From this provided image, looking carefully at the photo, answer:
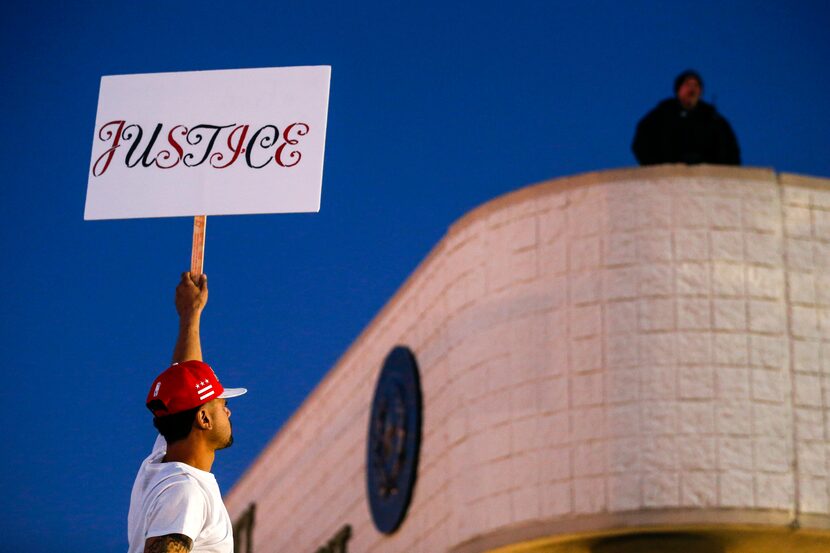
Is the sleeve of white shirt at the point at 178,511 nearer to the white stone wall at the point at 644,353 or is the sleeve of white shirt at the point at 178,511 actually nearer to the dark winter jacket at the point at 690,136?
the white stone wall at the point at 644,353

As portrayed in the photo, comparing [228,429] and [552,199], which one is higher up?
[552,199]

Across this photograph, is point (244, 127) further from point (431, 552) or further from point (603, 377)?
point (431, 552)

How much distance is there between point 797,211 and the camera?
14.3 m

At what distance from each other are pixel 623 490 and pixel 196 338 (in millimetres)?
6910

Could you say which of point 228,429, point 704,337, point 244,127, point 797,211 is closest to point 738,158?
point 797,211

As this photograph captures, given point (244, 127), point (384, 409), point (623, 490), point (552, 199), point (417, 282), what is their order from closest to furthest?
point (244, 127)
point (623, 490)
point (552, 199)
point (417, 282)
point (384, 409)

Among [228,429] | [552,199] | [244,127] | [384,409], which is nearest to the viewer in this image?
[228,429]

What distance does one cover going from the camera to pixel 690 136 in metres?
14.6

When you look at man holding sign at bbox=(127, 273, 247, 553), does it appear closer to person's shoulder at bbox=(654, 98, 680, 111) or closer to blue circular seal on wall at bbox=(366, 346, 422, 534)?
person's shoulder at bbox=(654, 98, 680, 111)

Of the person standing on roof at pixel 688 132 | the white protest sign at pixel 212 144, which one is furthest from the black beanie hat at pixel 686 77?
the white protest sign at pixel 212 144

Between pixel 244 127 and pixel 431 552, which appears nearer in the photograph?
pixel 244 127

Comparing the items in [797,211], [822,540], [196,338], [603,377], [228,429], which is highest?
[797,211]

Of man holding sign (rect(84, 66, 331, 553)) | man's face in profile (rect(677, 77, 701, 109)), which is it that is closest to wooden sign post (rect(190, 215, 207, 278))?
man holding sign (rect(84, 66, 331, 553))

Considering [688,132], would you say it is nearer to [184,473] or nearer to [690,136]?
[690,136]
